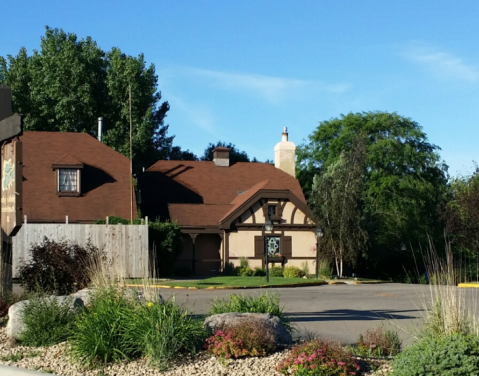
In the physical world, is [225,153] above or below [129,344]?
above

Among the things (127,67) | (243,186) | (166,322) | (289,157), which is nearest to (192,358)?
(166,322)

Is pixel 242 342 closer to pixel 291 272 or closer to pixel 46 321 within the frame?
pixel 46 321

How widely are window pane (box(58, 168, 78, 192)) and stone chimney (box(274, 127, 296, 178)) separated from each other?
14.7 metres

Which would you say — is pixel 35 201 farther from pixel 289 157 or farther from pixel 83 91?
pixel 289 157

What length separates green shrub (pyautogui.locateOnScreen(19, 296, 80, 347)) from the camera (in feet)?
33.1

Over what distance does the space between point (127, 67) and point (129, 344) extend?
4006 cm

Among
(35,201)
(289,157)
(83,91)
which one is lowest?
(35,201)

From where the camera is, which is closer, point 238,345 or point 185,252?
point 238,345

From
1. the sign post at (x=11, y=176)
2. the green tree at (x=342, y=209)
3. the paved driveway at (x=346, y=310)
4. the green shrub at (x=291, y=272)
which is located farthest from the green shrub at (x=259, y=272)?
the sign post at (x=11, y=176)

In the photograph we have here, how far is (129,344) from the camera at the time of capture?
8.95 m

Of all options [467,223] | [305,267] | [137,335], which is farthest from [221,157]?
[137,335]

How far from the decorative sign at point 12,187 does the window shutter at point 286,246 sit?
28.1 m

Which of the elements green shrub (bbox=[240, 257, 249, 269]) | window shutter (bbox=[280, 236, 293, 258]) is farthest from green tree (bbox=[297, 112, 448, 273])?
green shrub (bbox=[240, 257, 249, 269])

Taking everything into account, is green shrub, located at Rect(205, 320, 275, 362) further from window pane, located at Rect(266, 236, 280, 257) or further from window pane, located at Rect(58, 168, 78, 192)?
window pane, located at Rect(266, 236, 280, 257)
